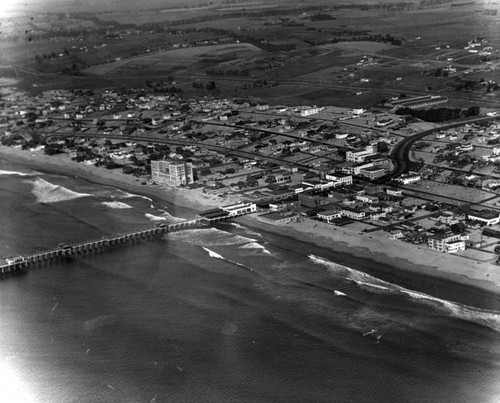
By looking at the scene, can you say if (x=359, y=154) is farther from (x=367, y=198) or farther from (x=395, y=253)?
(x=395, y=253)

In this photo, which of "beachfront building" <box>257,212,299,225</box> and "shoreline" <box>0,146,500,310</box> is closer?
"shoreline" <box>0,146,500,310</box>

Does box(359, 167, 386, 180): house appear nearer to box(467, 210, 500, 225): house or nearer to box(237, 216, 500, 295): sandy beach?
box(237, 216, 500, 295): sandy beach

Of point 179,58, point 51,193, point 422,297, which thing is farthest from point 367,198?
point 179,58

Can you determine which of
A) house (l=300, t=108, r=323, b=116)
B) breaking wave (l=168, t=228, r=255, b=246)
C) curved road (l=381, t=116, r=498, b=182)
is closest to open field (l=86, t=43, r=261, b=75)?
house (l=300, t=108, r=323, b=116)

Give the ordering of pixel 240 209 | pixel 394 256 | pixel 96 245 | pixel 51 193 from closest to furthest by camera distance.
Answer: pixel 394 256 → pixel 96 245 → pixel 240 209 → pixel 51 193

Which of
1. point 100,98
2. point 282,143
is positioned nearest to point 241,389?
point 282,143

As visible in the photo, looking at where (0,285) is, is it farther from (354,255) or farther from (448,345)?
(448,345)
